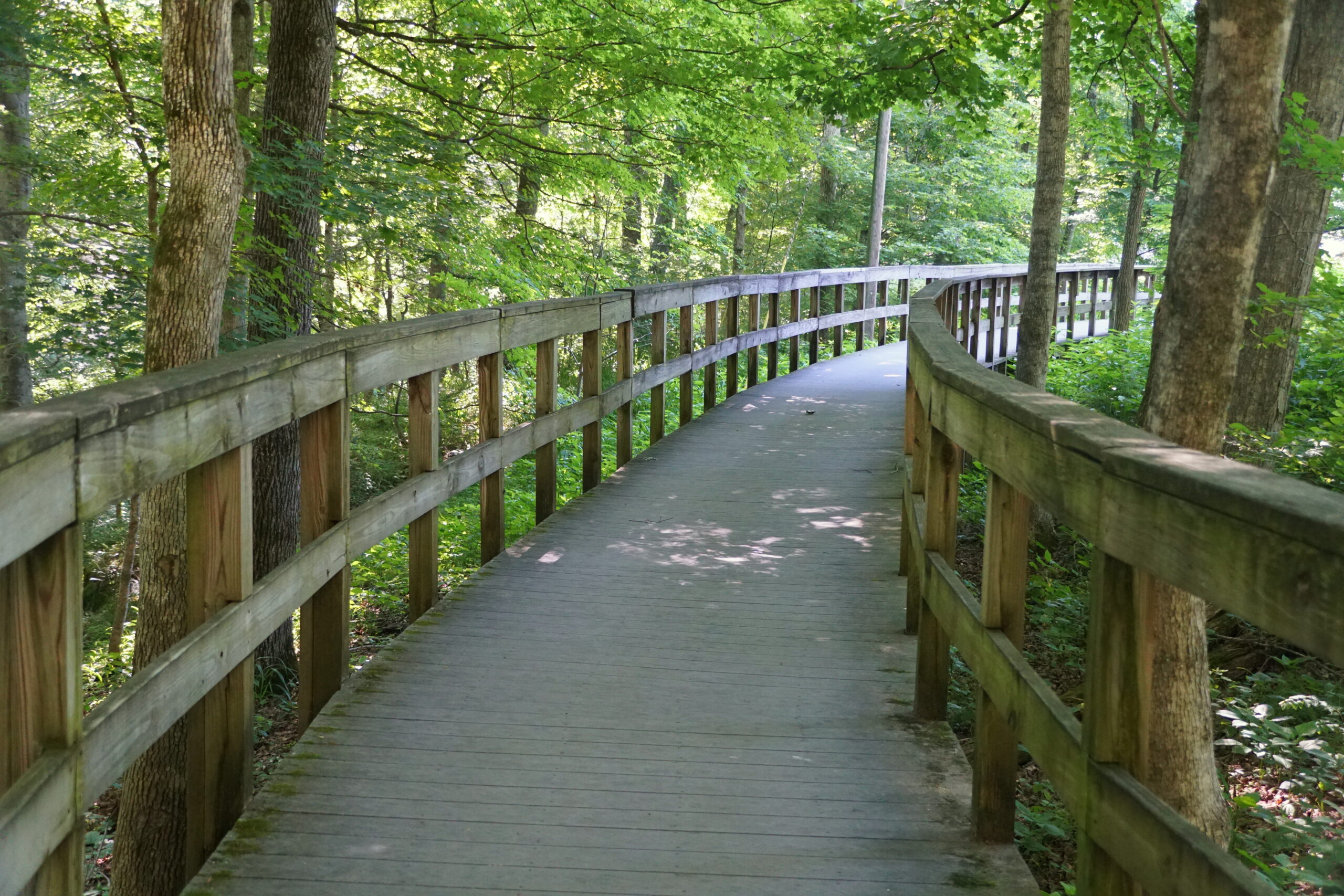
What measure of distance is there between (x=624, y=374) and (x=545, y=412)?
1.78 meters

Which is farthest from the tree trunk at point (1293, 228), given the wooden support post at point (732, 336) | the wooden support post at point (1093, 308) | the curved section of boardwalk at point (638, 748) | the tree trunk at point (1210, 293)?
the wooden support post at point (1093, 308)

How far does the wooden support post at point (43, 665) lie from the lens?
2182mm

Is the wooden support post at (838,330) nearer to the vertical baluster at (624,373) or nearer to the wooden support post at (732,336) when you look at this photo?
the wooden support post at (732,336)

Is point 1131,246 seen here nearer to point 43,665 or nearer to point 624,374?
point 624,374

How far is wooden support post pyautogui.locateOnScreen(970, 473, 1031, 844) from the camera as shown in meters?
3.08

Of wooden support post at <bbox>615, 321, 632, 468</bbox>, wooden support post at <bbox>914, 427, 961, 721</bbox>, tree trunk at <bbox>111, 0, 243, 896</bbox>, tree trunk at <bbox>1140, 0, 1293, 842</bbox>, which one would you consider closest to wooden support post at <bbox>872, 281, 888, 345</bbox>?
wooden support post at <bbox>615, 321, 632, 468</bbox>

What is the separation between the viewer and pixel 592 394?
7.84 meters

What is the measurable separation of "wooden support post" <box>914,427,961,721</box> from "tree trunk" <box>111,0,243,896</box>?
3.65 metres

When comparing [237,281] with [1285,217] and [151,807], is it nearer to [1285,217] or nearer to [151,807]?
[151,807]

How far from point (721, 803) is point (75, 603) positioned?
6.39 ft

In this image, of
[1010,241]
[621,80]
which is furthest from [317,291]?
[1010,241]

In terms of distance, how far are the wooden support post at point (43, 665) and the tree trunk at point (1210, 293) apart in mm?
3261

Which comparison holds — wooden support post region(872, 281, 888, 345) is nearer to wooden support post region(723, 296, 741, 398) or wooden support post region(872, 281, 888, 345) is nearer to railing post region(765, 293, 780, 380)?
railing post region(765, 293, 780, 380)

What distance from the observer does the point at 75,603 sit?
2287mm
